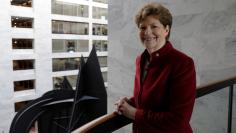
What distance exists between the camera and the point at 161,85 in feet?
4.00

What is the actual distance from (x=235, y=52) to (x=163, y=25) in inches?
65.7

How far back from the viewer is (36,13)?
892 inches

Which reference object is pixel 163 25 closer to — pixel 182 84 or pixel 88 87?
pixel 182 84

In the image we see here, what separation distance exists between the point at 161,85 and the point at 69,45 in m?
25.3

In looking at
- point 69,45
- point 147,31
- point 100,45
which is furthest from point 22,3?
point 147,31

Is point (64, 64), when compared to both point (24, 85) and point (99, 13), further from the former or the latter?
point (99, 13)

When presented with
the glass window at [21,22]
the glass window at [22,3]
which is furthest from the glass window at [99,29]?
the glass window at [22,3]

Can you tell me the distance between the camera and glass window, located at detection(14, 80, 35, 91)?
2228cm

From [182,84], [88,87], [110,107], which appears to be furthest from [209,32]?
[88,87]

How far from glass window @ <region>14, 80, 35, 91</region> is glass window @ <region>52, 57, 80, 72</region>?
2472 mm

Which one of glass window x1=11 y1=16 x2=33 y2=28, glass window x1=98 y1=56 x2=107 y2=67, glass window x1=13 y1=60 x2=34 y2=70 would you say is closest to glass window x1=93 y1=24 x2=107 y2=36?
glass window x1=98 y1=56 x2=107 y2=67

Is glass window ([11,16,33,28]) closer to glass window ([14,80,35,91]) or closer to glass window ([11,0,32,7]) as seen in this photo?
glass window ([11,0,32,7])

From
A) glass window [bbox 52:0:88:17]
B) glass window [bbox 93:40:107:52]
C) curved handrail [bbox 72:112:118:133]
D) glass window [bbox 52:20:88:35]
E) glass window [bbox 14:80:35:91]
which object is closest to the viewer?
curved handrail [bbox 72:112:118:133]

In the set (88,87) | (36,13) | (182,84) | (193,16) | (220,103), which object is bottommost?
(88,87)
